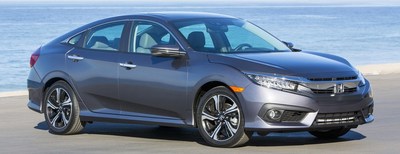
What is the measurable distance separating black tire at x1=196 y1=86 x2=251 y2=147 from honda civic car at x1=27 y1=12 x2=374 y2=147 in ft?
0.03

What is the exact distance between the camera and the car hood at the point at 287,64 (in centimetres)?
1208

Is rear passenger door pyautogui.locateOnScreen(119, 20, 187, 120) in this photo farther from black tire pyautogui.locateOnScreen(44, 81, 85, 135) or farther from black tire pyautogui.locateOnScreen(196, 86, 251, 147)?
black tire pyautogui.locateOnScreen(44, 81, 85, 135)

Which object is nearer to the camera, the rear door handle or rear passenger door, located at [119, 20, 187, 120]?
rear passenger door, located at [119, 20, 187, 120]

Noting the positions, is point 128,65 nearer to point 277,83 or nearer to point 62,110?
point 62,110

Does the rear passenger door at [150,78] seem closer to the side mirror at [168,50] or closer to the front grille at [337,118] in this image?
the side mirror at [168,50]

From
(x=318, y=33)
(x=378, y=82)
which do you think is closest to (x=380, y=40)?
(x=318, y=33)

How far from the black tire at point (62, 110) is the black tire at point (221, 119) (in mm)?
1920

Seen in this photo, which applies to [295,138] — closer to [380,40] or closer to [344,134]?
[344,134]

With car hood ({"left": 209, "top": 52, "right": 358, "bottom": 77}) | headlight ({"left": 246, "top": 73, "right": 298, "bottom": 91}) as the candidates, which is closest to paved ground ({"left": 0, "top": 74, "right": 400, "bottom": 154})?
headlight ({"left": 246, "top": 73, "right": 298, "bottom": 91})

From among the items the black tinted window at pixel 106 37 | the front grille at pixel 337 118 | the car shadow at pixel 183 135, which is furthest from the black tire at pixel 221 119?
the black tinted window at pixel 106 37

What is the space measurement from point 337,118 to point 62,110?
3.47m

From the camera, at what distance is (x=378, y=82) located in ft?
71.5

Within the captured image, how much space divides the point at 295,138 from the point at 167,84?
5.28 feet

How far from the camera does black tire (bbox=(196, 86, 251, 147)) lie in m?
12.2
